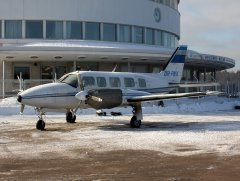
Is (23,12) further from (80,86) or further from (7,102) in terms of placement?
(80,86)

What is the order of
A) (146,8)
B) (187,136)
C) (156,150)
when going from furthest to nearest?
1. (146,8)
2. (187,136)
3. (156,150)

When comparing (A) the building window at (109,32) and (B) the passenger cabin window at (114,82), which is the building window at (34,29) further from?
(B) the passenger cabin window at (114,82)

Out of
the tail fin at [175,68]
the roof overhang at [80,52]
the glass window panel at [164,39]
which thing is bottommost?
the tail fin at [175,68]

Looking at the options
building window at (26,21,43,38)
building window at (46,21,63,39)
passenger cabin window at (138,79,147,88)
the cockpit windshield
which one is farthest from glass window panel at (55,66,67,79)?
the cockpit windshield

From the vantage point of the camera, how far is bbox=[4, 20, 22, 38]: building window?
125ft

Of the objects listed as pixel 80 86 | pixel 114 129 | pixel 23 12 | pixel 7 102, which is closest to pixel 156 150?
pixel 114 129

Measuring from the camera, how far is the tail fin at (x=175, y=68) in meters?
26.4

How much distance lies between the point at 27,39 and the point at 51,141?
24.5 m

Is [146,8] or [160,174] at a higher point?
[146,8]

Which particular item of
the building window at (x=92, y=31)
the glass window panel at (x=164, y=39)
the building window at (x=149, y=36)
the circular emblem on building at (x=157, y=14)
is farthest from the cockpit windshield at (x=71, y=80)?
the glass window panel at (x=164, y=39)

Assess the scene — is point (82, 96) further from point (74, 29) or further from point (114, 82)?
point (74, 29)

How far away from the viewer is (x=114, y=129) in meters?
18.7

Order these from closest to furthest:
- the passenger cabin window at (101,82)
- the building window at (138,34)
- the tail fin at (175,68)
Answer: the passenger cabin window at (101,82)
the tail fin at (175,68)
the building window at (138,34)

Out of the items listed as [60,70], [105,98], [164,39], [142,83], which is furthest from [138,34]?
[105,98]
